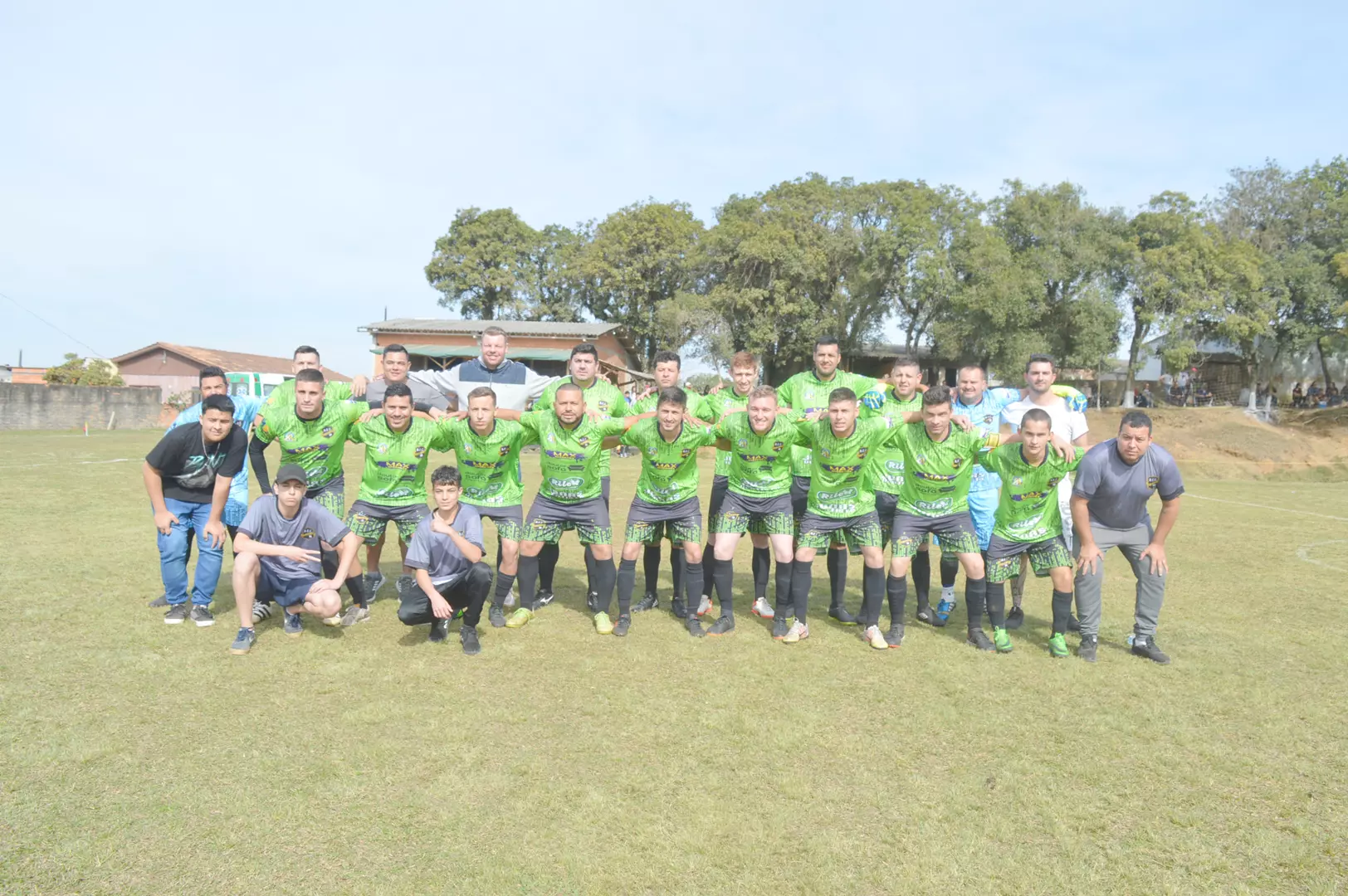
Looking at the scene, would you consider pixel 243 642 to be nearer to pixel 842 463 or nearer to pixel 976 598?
pixel 842 463

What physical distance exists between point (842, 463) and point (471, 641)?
10.1ft

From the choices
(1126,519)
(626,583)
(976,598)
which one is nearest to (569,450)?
(626,583)

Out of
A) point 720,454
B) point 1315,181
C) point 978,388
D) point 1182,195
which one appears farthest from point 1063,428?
point 1315,181

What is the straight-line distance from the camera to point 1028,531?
5957 millimetres

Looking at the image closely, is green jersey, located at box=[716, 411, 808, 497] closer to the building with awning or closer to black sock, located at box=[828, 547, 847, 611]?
black sock, located at box=[828, 547, 847, 611]

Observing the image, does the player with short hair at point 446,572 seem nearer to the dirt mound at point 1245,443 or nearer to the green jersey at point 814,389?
the green jersey at point 814,389

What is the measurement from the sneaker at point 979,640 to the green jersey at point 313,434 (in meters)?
5.25

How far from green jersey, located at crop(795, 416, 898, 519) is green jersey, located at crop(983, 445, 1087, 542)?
0.87 metres

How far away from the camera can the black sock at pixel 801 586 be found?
6086 millimetres

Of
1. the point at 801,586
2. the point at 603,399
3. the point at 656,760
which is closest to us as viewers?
the point at 656,760

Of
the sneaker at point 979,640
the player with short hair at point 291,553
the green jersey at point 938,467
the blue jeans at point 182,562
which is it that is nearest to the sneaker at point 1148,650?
the sneaker at point 979,640

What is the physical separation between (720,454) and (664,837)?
4145 mm

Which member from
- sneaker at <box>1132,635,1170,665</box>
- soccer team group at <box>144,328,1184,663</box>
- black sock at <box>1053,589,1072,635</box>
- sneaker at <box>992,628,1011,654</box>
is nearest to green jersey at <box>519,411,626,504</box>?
soccer team group at <box>144,328,1184,663</box>

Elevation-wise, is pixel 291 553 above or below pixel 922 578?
above
